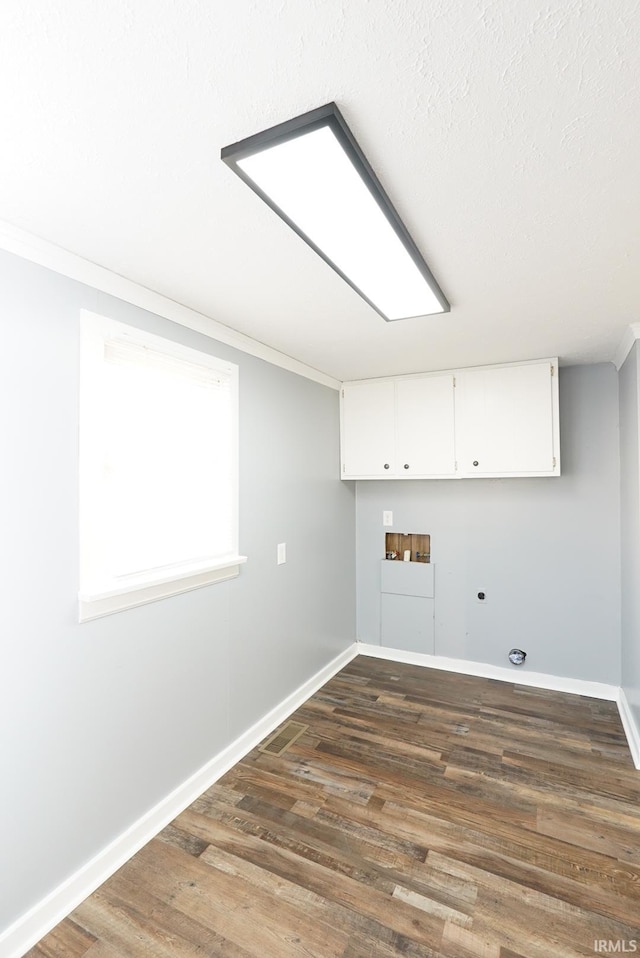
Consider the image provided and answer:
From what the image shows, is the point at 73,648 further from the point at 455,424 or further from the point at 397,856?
the point at 455,424

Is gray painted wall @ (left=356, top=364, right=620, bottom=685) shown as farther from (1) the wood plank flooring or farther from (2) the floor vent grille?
(2) the floor vent grille

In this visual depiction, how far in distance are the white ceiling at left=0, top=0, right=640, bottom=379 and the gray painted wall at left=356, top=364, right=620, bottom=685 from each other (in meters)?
1.58

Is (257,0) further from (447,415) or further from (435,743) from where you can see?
(435,743)

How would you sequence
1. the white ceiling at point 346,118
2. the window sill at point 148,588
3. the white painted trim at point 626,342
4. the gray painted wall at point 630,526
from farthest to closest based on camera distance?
the gray painted wall at point 630,526 < the white painted trim at point 626,342 < the window sill at point 148,588 < the white ceiling at point 346,118

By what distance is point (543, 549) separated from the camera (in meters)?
3.53

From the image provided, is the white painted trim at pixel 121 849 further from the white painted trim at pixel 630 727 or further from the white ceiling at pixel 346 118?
the white ceiling at pixel 346 118

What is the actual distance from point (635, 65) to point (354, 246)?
87cm

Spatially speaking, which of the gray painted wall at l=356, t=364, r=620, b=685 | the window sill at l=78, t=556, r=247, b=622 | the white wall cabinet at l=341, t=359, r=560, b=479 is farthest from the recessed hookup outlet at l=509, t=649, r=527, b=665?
the window sill at l=78, t=556, r=247, b=622

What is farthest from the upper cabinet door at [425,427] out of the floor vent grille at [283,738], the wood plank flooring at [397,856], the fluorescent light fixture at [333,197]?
the floor vent grille at [283,738]

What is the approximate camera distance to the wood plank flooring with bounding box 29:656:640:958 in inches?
63.3

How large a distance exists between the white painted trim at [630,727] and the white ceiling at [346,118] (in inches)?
93.2

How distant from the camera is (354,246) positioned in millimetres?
1667

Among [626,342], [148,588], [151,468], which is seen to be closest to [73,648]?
[148,588]

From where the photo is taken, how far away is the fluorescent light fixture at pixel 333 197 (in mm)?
1150
